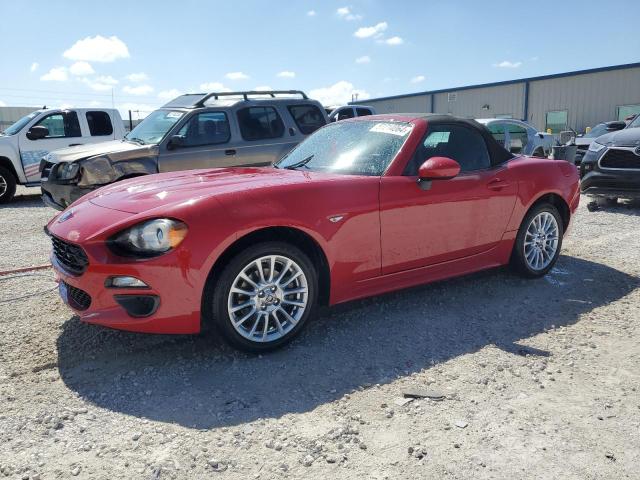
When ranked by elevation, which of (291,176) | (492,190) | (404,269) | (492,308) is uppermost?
(291,176)

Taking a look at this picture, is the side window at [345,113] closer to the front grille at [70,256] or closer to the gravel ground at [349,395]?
the gravel ground at [349,395]

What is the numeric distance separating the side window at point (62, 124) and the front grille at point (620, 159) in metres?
10.1

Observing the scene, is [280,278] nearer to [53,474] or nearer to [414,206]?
[414,206]

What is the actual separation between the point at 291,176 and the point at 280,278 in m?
0.81

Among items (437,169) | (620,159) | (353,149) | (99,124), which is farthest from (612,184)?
(99,124)

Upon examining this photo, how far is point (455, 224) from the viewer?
4.20 metres

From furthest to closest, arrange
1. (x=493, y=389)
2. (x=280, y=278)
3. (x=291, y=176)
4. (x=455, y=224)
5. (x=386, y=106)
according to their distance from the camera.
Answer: (x=386, y=106)
(x=455, y=224)
(x=291, y=176)
(x=280, y=278)
(x=493, y=389)

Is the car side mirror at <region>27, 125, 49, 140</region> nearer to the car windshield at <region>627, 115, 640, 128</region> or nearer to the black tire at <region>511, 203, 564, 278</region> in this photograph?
the black tire at <region>511, 203, 564, 278</region>

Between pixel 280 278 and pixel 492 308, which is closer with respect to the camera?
pixel 280 278

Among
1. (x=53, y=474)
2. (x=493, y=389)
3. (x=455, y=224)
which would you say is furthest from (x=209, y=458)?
(x=455, y=224)

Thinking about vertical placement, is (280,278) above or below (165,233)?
below

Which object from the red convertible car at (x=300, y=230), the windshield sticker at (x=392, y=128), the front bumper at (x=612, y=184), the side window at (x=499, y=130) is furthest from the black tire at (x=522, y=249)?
the side window at (x=499, y=130)

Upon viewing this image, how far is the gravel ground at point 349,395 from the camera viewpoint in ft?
7.72

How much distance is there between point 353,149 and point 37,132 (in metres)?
9.08
